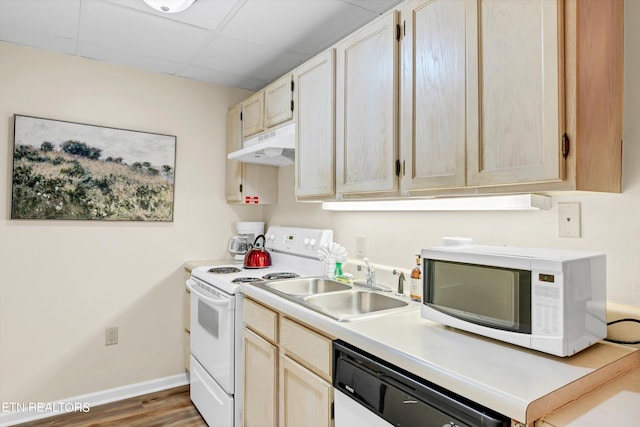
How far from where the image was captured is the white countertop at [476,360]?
2.75 feet

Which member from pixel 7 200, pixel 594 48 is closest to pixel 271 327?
pixel 594 48

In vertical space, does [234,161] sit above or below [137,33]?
below

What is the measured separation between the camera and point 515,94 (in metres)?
1.11

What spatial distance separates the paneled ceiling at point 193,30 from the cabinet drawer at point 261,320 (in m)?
1.48

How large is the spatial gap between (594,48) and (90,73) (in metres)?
2.83

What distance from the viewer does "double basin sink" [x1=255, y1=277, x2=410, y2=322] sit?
5.60 ft

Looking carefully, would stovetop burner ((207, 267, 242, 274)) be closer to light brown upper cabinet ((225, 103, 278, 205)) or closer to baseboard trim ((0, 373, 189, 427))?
light brown upper cabinet ((225, 103, 278, 205))

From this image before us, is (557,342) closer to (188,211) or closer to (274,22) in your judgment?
(274,22)

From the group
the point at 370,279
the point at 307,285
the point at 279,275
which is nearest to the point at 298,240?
the point at 279,275

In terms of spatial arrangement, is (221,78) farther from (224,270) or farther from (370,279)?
(370,279)

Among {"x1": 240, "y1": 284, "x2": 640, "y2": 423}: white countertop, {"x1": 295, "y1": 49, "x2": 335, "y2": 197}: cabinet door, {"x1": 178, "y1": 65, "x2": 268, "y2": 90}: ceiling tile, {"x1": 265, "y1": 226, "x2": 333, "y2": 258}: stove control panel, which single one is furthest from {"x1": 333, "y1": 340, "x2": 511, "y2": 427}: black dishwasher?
{"x1": 178, "y1": 65, "x2": 268, "y2": 90}: ceiling tile

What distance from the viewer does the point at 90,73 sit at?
8.45ft

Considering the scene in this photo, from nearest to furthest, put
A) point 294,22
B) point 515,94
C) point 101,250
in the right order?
point 515,94
point 294,22
point 101,250

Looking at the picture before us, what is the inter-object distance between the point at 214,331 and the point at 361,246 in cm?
98
